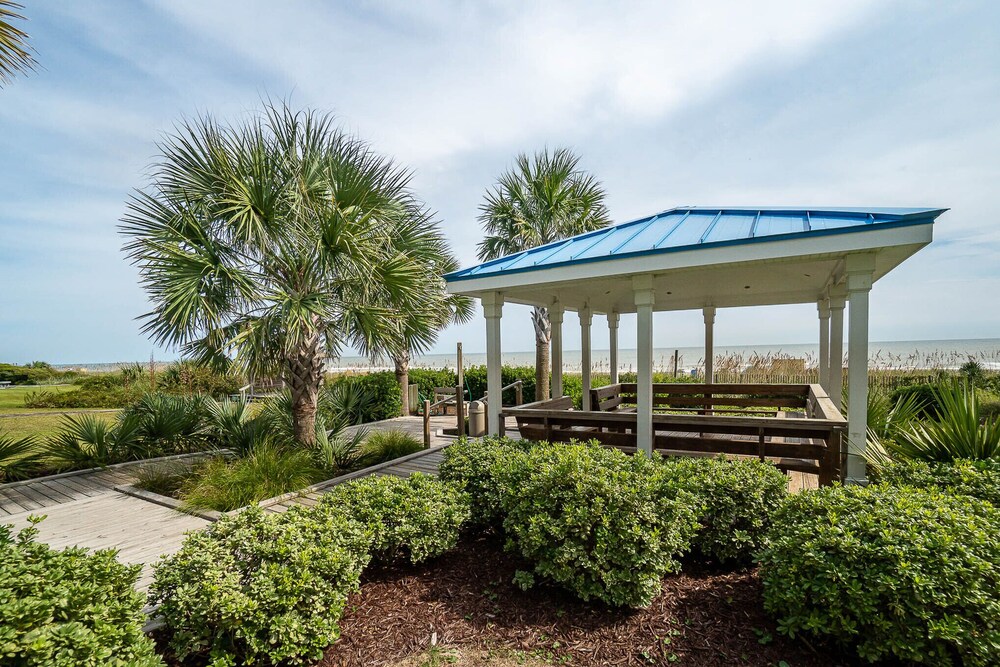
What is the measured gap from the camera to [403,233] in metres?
7.80

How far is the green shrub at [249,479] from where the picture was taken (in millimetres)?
5188

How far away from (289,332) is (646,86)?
6125 mm

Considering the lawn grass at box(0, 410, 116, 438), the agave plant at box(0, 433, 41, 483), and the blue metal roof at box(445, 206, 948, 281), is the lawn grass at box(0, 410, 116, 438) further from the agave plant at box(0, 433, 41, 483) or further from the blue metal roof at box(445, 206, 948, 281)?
the blue metal roof at box(445, 206, 948, 281)

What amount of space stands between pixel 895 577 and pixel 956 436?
2.73 meters

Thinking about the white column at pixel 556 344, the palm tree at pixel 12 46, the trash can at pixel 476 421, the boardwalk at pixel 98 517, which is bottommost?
the boardwalk at pixel 98 517

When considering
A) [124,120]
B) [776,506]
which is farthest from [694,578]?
[124,120]

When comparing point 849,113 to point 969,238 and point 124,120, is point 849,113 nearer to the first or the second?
point 124,120

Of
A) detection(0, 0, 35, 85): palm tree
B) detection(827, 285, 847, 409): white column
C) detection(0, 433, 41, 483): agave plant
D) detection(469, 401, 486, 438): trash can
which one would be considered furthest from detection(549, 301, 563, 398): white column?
detection(0, 433, 41, 483): agave plant

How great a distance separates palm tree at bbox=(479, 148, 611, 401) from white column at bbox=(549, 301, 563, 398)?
3.65 meters

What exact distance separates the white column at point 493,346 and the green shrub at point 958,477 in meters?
4.36

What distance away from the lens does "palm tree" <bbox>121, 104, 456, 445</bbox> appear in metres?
5.96

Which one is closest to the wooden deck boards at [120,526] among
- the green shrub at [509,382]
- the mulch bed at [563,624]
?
the mulch bed at [563,624]

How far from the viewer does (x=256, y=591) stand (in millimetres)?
2465

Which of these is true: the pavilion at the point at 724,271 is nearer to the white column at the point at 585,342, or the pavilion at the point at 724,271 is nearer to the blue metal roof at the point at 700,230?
the blue metal roof at the point at 700,230
